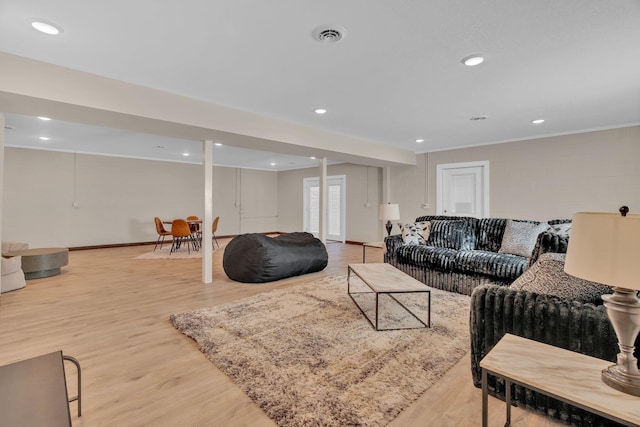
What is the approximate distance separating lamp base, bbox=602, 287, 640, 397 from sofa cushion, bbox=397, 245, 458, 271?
2.85 metres

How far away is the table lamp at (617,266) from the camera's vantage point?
0.94 meters

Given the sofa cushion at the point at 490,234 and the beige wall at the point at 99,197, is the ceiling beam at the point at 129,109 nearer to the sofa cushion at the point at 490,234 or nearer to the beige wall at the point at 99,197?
the beige wall at the point at 99,197

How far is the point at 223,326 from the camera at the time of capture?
2.71m

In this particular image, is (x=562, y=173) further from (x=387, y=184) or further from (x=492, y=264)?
(x=387, y=184)

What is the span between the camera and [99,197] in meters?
7.44

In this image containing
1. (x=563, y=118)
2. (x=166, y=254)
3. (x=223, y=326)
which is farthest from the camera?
(x=166, y=254)

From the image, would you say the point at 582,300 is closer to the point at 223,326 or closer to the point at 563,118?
the point at 223,326

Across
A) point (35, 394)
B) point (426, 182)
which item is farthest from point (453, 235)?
point (35, 394)

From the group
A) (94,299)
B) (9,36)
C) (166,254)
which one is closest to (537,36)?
(9,36)

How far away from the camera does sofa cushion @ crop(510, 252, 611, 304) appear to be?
1536mm

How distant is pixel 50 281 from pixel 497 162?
758 centimetres

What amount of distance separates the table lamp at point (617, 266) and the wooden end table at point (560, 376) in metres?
0.06

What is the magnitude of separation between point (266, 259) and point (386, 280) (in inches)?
74.3

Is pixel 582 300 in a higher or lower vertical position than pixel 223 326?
higher
